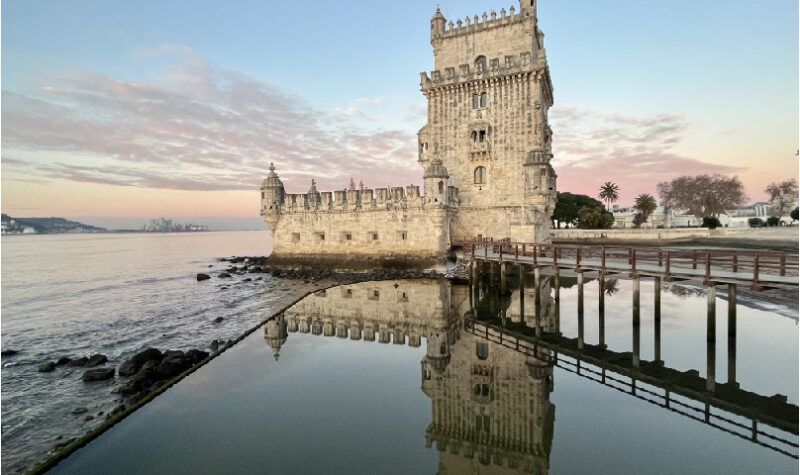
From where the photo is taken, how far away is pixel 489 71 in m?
27.1

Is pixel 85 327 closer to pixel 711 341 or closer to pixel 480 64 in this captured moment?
pixel 711 341

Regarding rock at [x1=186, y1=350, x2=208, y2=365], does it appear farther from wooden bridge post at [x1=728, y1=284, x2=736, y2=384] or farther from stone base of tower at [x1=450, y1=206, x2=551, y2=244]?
stone base of tower at [x1=450, y1=206, x2=551, y2=244]

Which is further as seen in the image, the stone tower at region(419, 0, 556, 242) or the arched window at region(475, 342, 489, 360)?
the stone tower at region(419, 0, 556, 242)

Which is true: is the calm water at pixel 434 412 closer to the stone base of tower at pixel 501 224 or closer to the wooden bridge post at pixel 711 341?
the wooden bridge post at pixel 711 341

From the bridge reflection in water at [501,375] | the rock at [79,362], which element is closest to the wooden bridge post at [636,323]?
the bridge reflection in water at [501,375]

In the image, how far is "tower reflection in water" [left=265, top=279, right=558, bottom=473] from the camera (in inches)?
290

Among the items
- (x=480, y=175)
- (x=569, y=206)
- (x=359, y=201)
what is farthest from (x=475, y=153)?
(x=569, y=206)

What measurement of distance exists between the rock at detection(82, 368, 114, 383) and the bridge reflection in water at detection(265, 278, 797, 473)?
440 cm

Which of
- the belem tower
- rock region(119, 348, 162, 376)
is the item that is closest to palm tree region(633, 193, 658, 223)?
the belem tower

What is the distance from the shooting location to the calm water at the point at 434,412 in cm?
674

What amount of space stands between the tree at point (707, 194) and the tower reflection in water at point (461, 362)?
185 feet

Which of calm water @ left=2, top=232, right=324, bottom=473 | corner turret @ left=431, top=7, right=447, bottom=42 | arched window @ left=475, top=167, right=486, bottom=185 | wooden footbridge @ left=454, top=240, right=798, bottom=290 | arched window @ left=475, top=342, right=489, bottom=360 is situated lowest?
calm water @ left=2, top=232, right=324, bottom=473

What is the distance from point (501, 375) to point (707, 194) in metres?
69.2

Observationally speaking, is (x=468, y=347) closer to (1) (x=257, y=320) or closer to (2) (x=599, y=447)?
(2) (x=599, y=447)
